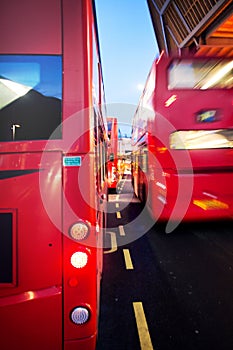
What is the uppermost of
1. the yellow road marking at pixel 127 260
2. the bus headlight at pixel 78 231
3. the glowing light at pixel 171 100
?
the glowing light at pixel 171 100

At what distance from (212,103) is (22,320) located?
5155 mm

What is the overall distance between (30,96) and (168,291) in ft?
10.0

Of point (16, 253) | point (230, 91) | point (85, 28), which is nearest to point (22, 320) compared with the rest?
point (16, 253)

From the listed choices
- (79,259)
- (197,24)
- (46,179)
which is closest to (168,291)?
(79,259)

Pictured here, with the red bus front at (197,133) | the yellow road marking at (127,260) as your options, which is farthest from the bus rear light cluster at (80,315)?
the red bus front at (197,133)

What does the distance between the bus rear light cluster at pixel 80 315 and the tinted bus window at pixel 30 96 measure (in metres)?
1.19

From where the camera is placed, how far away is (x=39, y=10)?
169 cm

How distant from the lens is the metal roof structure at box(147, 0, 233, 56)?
6.68 m

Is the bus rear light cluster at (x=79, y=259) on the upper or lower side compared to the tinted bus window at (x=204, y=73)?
lower

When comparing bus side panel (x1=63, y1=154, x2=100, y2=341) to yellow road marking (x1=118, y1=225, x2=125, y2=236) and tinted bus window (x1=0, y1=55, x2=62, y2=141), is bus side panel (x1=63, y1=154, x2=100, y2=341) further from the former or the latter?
yellow road marking (x1=118, y1=225, x2=125, y2=236)

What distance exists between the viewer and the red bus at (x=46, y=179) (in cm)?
160

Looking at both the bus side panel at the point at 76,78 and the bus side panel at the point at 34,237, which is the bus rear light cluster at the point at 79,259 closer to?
the bus side panel at the point at 34,237

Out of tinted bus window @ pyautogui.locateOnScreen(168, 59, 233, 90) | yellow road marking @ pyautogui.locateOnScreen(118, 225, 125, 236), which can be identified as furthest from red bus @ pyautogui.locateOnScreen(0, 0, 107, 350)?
yellow road marking @ pyautogui.locateOnScreen(118, 225, 125, 236)

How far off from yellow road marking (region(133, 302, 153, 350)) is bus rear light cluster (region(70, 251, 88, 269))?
1335 millimetres
